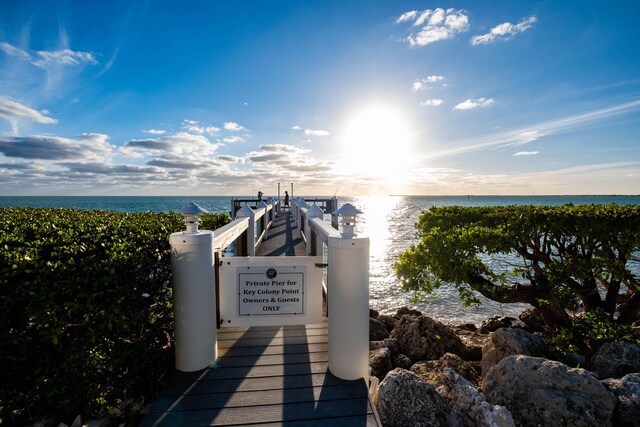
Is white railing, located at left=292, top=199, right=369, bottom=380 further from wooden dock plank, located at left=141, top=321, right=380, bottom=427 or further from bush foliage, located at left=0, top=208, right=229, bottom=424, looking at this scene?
bush foliage, located at left=0, top=208, right=229, bottom=424

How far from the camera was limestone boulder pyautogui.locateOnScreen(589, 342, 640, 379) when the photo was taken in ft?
16.9

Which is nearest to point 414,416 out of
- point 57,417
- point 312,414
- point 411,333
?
point 312,414

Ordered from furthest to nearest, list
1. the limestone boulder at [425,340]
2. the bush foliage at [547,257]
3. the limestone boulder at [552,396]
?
the limestone boulder at [425,340]
the bush foliage at [547,257]
the limestone boulder at [552,396]

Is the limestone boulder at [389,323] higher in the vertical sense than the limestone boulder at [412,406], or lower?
lower

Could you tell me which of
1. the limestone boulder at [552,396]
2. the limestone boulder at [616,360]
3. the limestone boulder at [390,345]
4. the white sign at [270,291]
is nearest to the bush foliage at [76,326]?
the white sign at [270,291]

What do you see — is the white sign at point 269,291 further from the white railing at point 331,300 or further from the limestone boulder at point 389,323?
the limestone boulder at point 389,323

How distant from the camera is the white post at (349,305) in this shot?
3578 millimetres

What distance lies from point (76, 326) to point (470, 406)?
4.13 metres

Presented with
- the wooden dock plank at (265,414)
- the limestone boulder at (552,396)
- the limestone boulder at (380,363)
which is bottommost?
the limestone boulder at (380,363)

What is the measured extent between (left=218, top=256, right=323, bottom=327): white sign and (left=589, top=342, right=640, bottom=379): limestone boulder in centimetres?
497

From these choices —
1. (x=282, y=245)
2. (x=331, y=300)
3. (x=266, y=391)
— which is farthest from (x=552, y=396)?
(x=282, y=245)

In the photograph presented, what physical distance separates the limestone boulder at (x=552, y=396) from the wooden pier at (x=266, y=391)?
86.1 inches

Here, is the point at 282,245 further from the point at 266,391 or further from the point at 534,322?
the point at 534,322

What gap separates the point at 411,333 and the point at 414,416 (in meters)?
4.37
